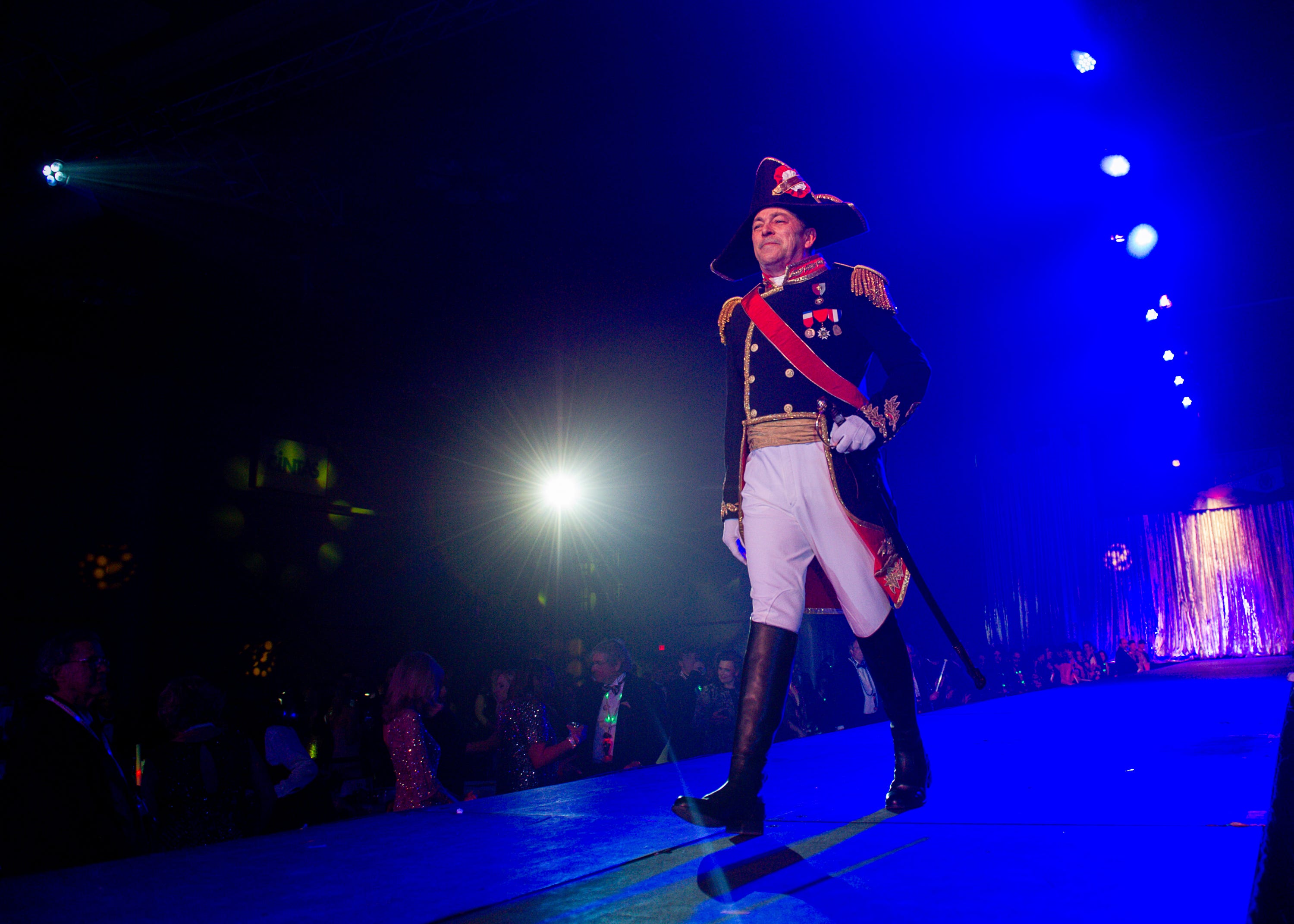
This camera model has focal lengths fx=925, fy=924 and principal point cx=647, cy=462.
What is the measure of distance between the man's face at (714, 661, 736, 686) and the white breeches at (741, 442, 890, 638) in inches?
192

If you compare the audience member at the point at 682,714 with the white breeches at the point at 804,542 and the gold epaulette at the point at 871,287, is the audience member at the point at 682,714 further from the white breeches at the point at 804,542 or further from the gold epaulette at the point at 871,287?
the gold epaulette at the point at 871,287

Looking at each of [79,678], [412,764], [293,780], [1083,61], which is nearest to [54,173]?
[79,678]

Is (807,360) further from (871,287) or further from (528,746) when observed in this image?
(528,746)

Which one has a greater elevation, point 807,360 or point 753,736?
point 807,360

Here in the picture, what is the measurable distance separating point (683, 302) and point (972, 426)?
5314 millimetres

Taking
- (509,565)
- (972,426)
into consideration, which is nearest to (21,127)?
(509,565)

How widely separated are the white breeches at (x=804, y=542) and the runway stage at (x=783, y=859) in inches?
20.0

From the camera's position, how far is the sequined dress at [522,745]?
553cm

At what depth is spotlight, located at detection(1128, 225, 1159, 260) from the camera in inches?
420

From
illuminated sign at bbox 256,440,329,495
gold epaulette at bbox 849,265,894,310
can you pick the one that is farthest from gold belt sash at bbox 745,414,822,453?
illuminated sign at bbox 256,440,329,495

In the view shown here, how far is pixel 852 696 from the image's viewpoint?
28.1ft

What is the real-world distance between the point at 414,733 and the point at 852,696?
5.08 meters

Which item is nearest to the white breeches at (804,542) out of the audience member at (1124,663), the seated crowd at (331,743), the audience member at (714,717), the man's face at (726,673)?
the seated crowd at (331,743)

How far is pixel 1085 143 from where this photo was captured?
361 inches
